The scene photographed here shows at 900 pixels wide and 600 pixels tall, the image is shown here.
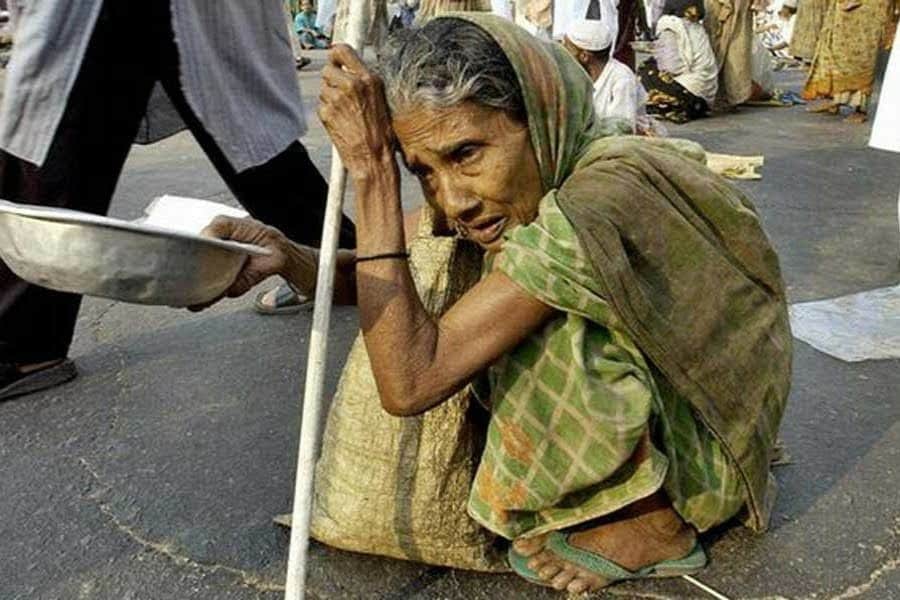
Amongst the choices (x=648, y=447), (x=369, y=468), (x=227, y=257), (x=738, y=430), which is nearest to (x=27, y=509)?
(x=369, y=468)

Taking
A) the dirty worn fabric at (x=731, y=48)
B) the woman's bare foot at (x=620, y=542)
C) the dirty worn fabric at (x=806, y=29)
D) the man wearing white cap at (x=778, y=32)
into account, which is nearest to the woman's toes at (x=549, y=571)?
the woman's bare foot at (x=620, y=542)

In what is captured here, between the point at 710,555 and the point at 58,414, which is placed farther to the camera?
the point at 58,414

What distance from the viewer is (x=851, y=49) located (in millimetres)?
7809

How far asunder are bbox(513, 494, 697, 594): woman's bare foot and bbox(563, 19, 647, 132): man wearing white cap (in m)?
3.48

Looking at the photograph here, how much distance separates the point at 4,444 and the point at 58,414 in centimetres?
19

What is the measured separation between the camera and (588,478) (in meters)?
1.70

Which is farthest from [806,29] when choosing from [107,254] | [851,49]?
[107,254]

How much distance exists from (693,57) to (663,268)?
7.02 m

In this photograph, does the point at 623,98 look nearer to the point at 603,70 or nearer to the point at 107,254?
the point at 603,70

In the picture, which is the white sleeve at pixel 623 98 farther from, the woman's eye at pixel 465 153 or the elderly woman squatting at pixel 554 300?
the woman's eye at pixel 465 153

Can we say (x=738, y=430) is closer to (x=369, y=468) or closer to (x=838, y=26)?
(x=369, y=468)

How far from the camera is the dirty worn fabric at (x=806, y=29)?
379 inches

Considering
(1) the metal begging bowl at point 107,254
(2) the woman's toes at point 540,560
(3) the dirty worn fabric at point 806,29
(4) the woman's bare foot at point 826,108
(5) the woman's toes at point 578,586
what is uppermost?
(1) the metal begging bowl at point 107,254

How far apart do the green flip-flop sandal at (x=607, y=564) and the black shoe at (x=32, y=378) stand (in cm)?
167
